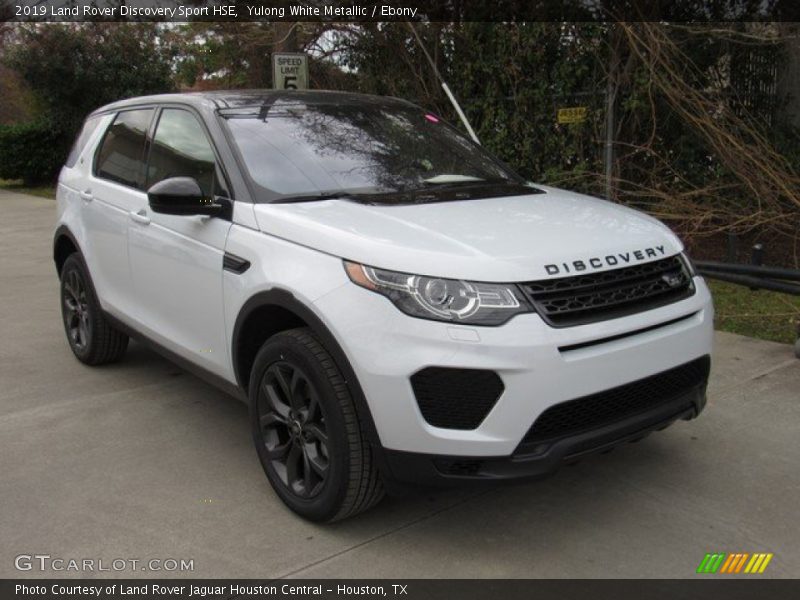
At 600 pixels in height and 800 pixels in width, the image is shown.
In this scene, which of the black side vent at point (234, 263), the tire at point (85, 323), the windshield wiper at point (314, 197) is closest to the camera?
the black side vent at point (234, 263)

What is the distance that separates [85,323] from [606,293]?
3803 millimetres

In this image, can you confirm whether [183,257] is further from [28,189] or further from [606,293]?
[28,189]

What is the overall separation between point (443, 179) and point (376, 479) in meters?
1.67

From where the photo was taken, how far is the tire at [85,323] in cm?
517

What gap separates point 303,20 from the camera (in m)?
12.2

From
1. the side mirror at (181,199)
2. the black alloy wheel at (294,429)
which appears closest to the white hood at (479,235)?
the side mirror at (181,199)

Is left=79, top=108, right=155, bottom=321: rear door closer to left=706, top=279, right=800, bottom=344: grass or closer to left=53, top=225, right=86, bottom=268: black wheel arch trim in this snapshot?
left=53, top=225, right=86, bottom=268: black wheel arch trim

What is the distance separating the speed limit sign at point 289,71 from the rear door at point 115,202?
4030 millimetres

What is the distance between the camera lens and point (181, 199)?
11.8 ft

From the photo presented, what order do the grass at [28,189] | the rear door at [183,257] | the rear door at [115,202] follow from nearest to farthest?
the rear door at [183,257] < the rear door at [115,202] < the grass at [28,189]

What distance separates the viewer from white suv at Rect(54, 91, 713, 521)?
9.07 ft

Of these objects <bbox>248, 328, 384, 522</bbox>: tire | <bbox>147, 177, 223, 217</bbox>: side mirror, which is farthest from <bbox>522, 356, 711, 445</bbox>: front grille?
<bbox>147, 177, 223, 217</bbox>: side mirror

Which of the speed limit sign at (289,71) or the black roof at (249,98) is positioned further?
the speed limit sign at (289,71)

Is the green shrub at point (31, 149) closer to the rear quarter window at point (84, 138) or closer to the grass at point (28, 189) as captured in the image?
the grass at point (28, 189)
